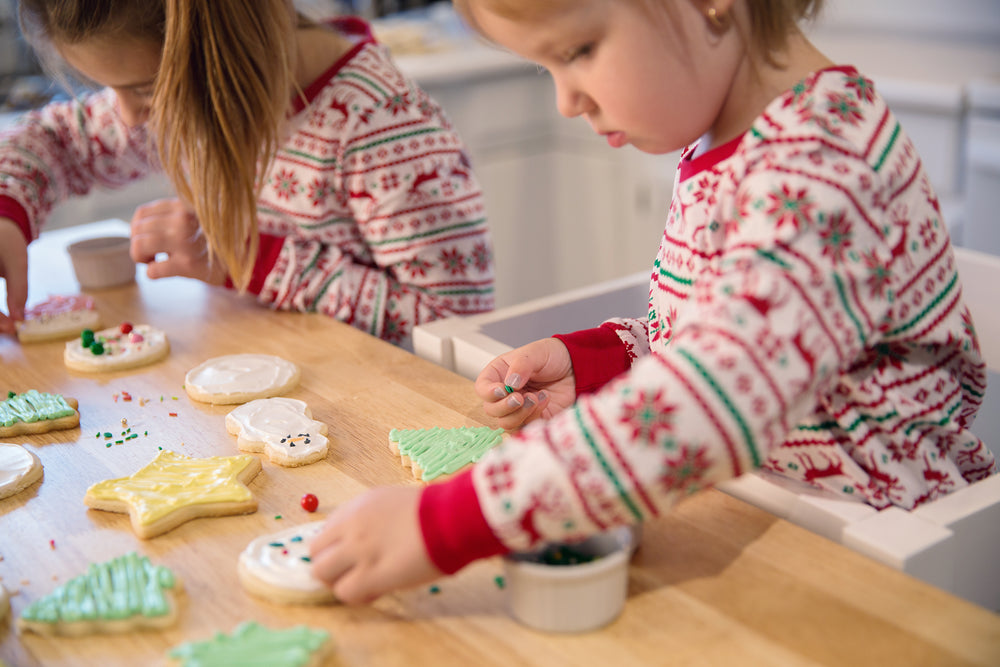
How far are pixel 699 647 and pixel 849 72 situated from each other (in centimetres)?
41

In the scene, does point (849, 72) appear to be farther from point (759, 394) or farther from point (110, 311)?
point (110, 311)

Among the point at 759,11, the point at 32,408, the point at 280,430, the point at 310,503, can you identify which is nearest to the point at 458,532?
the point at 310,503

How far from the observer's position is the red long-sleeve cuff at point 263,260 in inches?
48.8

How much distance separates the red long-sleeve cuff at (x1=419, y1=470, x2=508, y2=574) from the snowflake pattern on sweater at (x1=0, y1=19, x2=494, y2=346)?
0.64m

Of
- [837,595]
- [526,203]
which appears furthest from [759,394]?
[526,203]

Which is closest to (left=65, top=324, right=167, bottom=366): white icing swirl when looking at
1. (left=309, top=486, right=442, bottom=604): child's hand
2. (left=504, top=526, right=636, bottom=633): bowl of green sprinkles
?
(left=309, top=486, right=442, bottom=604): child's hand

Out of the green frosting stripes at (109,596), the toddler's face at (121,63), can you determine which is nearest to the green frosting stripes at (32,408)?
the green frosting stripes at (109,596)

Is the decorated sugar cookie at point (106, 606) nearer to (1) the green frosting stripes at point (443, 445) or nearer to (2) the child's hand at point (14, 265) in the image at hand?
(1) the green frosting stripes at point (443, 445)

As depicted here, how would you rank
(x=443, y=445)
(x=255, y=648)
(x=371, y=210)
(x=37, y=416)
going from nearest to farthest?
1. (x=255, y=648)
2. (x=443, y=445)
3. (x=37, y=416)
4. (x=371, y=210)

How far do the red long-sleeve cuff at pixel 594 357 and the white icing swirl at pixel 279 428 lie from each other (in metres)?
0.26

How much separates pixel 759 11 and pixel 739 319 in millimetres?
247

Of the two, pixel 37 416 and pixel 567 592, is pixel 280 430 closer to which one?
pixel 37 416

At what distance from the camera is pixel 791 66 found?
71 cm

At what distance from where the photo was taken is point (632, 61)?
0.66m
